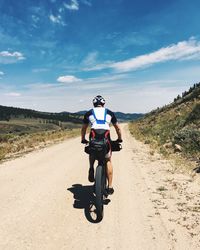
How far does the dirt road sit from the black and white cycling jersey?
6.30 ft

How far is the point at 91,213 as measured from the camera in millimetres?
7559

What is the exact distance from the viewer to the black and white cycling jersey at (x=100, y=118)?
302 inches

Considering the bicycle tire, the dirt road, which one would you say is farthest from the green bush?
the bicycle tire

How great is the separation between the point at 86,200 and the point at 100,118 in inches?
91.0

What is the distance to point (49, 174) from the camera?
12422 millimetres

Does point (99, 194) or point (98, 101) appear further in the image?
point (98, 101)

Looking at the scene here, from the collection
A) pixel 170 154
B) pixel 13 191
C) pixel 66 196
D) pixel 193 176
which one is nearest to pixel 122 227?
pixel 66 196

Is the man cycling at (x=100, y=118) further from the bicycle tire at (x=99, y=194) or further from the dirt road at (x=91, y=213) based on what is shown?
the dirt road at (x=91, y=213)

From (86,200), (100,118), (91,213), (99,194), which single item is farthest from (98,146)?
(86,200)

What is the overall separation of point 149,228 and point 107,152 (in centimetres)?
192

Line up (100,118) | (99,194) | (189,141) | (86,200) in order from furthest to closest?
(189,141) < (86,200) < (100,118) < (99,194)

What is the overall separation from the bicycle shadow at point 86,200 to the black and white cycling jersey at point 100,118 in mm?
Result: 1895

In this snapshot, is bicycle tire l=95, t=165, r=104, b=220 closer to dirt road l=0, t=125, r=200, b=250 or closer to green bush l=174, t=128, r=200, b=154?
dirt road l=0, t=125, r=200, b=250

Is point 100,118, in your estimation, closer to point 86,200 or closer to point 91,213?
point 91,213
